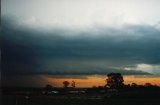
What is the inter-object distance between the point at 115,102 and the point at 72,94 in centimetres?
104

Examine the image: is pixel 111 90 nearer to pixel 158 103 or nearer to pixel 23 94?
pixel 158 103

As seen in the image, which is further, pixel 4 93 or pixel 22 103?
pixel 22 103

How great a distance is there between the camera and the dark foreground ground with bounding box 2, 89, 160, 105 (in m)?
8.81

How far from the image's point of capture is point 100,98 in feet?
29.4

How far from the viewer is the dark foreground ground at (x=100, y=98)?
8.81 m

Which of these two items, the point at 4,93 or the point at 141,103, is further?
the point at 141,103

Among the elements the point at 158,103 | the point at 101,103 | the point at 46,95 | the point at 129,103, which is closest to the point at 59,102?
the point at 46,95

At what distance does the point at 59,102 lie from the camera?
8.85 m

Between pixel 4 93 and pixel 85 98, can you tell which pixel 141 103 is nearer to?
pixel 85 98

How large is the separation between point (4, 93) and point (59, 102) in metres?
1.35

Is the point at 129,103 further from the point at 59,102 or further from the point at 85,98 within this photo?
the point at 59,102

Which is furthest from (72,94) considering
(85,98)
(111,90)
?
(111,90)

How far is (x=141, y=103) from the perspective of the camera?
8.97m

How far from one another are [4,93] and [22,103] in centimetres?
76
